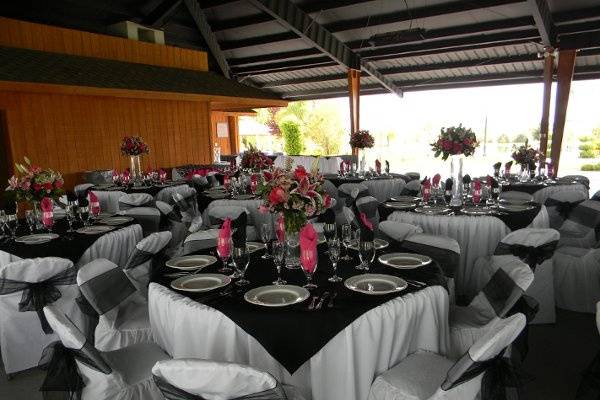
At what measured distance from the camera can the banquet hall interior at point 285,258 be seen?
2.11m

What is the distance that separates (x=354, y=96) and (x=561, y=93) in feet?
19.1

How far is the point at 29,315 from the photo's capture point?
11.0ft

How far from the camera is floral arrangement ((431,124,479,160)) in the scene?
480cm

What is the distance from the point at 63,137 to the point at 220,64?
6.58 m

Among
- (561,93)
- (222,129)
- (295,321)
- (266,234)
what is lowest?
(295,321)

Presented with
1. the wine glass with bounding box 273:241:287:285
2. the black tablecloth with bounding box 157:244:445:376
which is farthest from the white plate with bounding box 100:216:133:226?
the black tablecloth with bounding box 157:244:445:376

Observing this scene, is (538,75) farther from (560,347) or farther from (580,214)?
(560,347)

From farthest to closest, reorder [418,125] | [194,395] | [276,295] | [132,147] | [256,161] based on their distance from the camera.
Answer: [418,125]
[132,147]
[256,161]
[276,295]
[194,395]

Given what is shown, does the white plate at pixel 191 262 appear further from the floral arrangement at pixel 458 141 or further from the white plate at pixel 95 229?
the floral arrangement at pixel 458 141

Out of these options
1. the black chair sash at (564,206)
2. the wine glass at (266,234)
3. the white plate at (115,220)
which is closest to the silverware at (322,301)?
the wine glass at (266,234)

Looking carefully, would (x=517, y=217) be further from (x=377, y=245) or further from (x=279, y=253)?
(x=279, y=253)

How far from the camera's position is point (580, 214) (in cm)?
485

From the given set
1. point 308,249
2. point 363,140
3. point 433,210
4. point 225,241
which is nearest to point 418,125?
point 363,140

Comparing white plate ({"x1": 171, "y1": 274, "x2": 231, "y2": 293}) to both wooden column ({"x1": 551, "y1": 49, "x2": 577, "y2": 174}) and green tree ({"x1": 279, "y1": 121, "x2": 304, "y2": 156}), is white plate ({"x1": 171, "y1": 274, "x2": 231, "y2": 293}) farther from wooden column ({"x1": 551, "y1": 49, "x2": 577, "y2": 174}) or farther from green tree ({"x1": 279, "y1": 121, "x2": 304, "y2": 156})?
green tree ({"x1": 279, "y1": 121, "x2": 304, "y2": 156})
